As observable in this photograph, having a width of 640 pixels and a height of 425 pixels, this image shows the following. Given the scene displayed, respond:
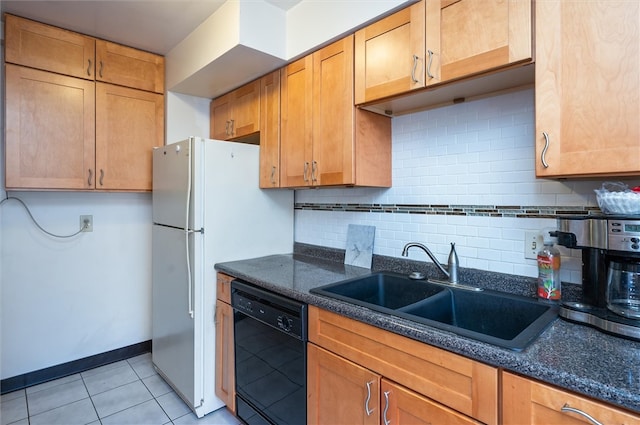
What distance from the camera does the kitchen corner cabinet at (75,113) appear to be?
2.05 m

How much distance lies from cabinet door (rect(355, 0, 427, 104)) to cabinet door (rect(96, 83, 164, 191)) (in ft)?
5.56

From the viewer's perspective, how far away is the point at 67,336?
2.43 metres

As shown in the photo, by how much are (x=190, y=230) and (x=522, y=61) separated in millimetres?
1768

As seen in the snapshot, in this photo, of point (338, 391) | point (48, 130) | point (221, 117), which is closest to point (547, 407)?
point (338, 391)

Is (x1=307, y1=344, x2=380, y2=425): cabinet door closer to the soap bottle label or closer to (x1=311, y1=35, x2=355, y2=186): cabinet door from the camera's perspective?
the soap bottle label

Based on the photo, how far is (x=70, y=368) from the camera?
2.44 meters

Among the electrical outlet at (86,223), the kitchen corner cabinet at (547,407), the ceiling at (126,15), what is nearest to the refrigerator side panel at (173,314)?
the electrical outlet at (86,223)

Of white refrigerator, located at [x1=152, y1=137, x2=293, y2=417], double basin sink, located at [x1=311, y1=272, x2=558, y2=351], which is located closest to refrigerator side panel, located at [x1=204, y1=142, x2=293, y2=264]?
white refrigerator, located at [x1=152, y1=137, x2=293, y2=417]

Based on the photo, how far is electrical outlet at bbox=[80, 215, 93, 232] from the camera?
8.11 ft

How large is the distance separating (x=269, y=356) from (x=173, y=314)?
870 millimetres

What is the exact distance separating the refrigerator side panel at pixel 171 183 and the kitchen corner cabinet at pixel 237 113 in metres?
0.49

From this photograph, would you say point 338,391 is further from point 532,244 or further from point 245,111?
point 245,111

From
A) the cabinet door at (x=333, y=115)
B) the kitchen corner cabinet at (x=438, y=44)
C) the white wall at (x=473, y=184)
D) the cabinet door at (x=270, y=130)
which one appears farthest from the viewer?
the cabinet door at (x=270, y=130)

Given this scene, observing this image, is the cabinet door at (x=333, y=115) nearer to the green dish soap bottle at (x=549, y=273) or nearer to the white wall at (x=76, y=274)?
the green dish soap bottle at (x=549, y=273)
